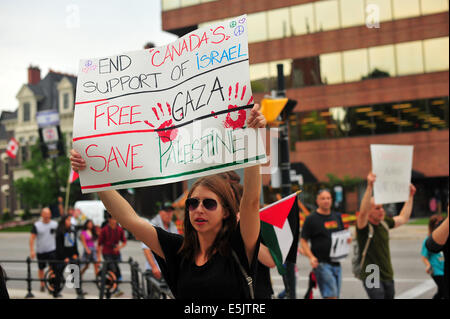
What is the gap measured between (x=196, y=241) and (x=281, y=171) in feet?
21.1

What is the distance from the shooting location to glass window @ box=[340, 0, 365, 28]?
3303 centimetres

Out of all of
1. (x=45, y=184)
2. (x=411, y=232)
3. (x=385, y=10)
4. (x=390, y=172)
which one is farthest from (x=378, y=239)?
(x=45, y=184)

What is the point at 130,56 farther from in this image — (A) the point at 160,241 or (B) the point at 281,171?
(B) the point at 281,171

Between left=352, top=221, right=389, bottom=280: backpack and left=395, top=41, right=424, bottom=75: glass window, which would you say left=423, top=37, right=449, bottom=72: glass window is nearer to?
left=395, top=41, right=424, bottom=75: glass window

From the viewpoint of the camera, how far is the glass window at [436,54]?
33.8 metres

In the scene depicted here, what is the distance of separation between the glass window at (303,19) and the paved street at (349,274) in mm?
15808

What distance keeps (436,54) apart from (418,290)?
2678 cm

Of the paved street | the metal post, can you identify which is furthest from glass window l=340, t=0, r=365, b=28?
the metal post

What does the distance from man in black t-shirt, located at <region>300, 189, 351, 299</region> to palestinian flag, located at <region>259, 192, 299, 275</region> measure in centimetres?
340

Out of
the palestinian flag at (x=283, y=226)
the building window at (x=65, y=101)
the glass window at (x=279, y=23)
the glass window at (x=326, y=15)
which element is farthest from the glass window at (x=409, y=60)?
the palestinian flag at (x=283, y=226)

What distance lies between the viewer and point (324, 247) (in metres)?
7.38

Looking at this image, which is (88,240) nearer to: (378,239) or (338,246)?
(338,246)

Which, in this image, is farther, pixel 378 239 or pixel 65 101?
pixel 65 101
